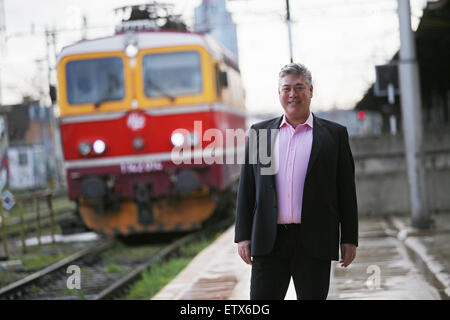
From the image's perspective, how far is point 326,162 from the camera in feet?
12.5

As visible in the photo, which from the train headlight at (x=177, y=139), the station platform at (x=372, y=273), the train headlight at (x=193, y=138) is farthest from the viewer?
the train headlight at (x=177, y=139)

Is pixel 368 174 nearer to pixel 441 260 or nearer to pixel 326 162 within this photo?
pixel 441 260

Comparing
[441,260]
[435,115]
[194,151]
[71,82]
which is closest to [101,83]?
[71,82]

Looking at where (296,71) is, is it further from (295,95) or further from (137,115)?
(137,115)

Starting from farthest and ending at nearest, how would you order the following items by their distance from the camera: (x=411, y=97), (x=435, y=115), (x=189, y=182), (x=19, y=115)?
(x=19, y=115) < (x=435, y=115) < (x=189, y=182) < (x=411, y=97)

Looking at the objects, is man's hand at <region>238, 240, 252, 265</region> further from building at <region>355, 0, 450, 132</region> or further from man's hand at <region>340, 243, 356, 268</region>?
building at <region>355, 0, 450, 132</region>

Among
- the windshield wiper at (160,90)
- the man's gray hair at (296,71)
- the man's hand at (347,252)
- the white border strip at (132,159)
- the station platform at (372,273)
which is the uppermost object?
the windshield wiper at (160,90)

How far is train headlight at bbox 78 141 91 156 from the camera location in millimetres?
13070

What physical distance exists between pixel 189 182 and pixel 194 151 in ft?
1.68

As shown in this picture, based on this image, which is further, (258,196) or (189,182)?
(189,182)

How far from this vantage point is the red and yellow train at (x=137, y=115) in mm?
12883

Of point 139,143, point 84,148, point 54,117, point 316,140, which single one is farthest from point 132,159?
point 54,117

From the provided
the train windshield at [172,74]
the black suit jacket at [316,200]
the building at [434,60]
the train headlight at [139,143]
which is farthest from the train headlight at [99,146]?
the black suit jacket at [316,200]

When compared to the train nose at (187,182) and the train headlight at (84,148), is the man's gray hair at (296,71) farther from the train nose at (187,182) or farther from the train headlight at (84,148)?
the train headlight at (84,148)
